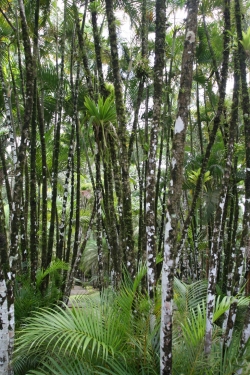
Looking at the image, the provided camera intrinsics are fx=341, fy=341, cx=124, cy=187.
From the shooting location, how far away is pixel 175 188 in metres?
2.86

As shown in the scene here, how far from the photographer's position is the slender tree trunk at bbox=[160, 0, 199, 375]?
111 inches

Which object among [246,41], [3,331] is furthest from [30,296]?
[246,41]

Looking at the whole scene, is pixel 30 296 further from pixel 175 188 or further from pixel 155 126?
pixel 175 188

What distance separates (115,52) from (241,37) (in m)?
1.55

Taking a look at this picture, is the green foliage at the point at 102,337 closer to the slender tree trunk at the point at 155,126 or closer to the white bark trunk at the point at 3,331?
the white bark trunk at the point at 3,331

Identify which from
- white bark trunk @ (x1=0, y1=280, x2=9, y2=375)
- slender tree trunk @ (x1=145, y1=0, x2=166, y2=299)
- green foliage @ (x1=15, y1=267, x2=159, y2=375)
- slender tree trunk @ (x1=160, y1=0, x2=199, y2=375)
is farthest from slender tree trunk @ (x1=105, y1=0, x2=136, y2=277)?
white bark trunk @ (x1=0, y1=280, x2=9, y2=375)

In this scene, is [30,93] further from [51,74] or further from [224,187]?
[51,74]

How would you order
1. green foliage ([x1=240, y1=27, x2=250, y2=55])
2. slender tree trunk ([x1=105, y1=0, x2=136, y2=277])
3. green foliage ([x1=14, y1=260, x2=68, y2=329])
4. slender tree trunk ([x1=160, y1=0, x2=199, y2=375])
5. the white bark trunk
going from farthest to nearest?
green foliage ([x1=14, y1=260, x2=68, y2=329]) < slender tree trunk ([x1=105, y1=0, x2=136, y2=277]) < green foliage ([x1=240, y1=27, x2=250, y2=55]) < the white bark trunk < slender tree trunk ([x1=160, y1=0, x2=199, y2=375])

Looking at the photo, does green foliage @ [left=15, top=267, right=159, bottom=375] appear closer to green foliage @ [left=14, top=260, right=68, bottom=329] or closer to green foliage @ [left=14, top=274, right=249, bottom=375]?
green foliage @ [left=14, top=274, right=249, bottom=375]

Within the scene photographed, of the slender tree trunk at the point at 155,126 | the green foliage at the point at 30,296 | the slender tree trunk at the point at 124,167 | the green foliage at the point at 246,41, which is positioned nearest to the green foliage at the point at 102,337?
the slender tree trunk at the point at 155,126

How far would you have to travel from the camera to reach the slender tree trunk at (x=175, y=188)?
2.83m

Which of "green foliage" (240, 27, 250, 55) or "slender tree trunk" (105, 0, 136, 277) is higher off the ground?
"green foliage" (240, 27, 250, 55)

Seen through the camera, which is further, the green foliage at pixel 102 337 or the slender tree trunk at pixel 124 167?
the slender tree trunk at pixel 124 167

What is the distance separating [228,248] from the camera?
756cm
